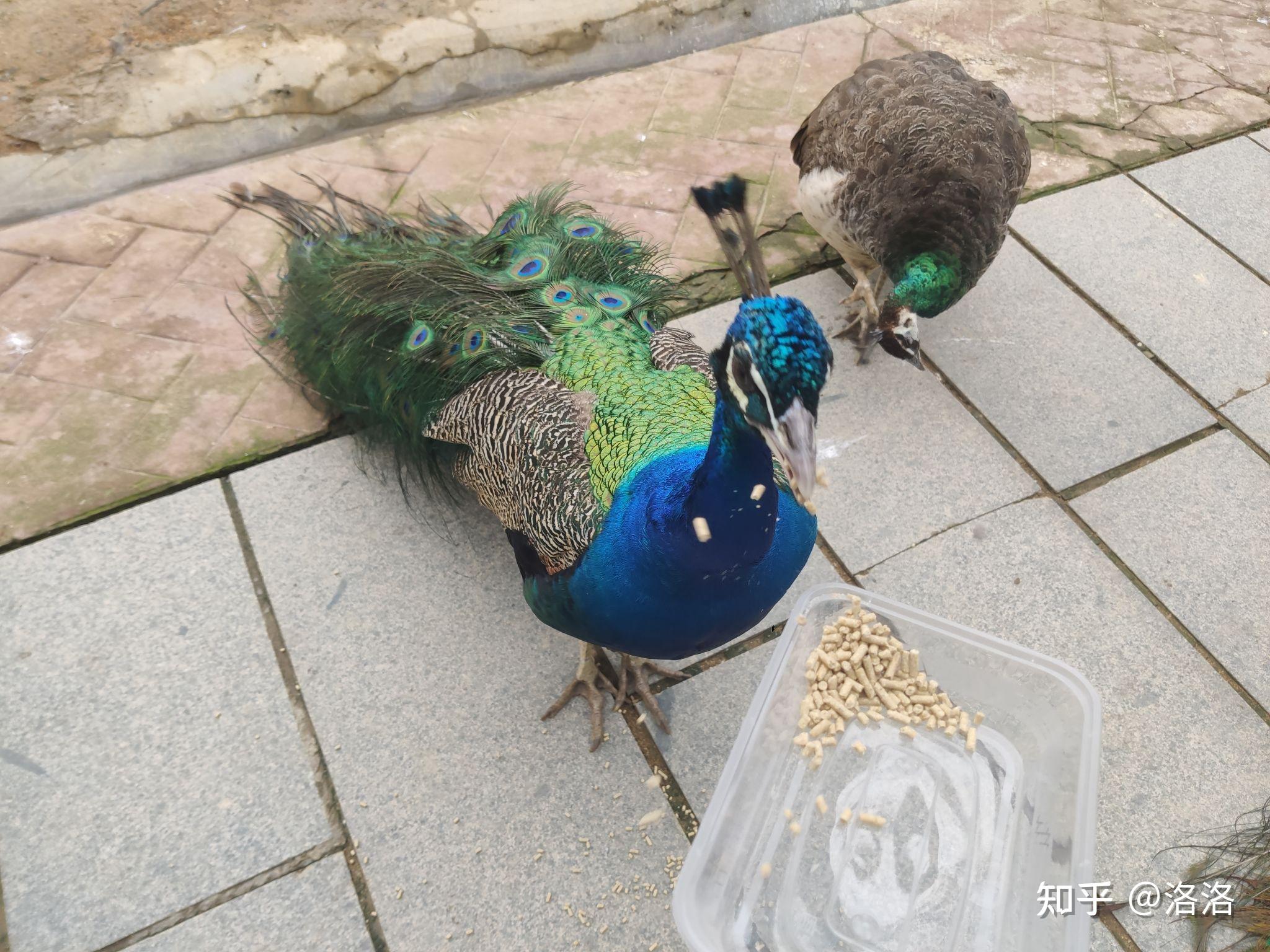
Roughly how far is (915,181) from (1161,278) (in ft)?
4.26

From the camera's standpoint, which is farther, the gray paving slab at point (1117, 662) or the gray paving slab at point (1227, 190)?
the gray paving slab at point (1227, 190)

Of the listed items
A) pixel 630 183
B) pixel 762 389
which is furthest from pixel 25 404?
pixel 762 389

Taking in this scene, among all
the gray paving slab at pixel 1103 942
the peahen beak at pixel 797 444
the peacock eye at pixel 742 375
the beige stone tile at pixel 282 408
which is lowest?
the gray paving slab at pixel 1103 942

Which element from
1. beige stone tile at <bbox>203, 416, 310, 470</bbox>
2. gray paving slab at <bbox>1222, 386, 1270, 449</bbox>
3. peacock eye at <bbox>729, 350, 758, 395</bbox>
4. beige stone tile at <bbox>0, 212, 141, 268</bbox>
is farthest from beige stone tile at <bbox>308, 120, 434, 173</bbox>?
gray paving slab at <bbox>1222, 386, 1270, 449</bbox>

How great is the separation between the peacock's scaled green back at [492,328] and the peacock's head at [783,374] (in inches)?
18.4

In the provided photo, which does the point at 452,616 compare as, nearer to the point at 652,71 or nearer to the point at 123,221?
the point at 123,221

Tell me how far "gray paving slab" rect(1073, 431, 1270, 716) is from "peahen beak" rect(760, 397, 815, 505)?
1.68 meters

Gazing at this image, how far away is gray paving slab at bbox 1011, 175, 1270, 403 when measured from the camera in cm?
308

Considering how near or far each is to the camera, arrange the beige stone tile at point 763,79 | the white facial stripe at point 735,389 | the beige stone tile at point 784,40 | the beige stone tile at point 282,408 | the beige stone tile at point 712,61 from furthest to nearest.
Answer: the beige stone tile at point 784,40, the beige stone tile at point 712,61, the beige stone tile at point 763,79, the beige stone tile at point 282,408, the white facial stripe at point 735,389

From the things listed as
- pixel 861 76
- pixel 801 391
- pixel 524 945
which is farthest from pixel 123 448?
pixel 861 76

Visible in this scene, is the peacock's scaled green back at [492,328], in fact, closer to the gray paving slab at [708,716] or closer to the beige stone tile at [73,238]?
the gray paving slab at [708,716]

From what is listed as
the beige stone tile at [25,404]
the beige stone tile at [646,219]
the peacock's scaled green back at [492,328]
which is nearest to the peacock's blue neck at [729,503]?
the peacock's scaled green back at [492,328]

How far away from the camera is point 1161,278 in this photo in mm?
3330

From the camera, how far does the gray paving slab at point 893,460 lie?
263 cm
